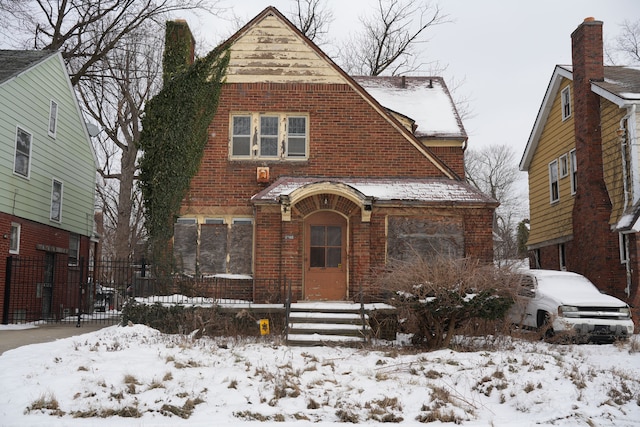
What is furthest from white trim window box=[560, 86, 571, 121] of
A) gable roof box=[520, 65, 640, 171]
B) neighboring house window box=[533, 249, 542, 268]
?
neighboring house window box=[533, 249, 542, 268]

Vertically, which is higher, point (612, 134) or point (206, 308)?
point (612, 134)

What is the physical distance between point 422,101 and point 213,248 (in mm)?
10305

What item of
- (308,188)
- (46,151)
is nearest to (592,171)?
(308,188)

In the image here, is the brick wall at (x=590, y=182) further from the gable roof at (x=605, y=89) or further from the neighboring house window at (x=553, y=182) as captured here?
the neighboring house window at (x=553, y=182)

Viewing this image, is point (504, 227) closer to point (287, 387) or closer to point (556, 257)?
point (556, 257)

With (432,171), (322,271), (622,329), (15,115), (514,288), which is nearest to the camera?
(514,288)

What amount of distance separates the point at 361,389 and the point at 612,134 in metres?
12.4

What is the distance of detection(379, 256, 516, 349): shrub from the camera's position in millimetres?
10727

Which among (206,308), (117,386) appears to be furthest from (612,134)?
(117,386)

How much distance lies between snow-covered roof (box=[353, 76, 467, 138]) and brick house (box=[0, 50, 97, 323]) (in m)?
11.0

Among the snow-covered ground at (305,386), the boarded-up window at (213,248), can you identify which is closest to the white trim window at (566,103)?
the snow-covered ground at (305,386)

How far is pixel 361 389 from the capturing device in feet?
26.7

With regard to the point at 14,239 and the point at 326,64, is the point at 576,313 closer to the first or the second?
the point at 326,64

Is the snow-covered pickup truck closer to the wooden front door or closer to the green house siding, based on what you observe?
the wooden front door
